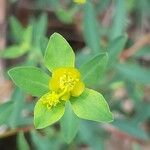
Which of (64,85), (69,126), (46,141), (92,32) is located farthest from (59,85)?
(46,141)

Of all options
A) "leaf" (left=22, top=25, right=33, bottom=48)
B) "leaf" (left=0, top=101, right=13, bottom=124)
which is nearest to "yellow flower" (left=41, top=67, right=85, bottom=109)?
"leaf" (left=0, top=101, right=13, bottom=124)

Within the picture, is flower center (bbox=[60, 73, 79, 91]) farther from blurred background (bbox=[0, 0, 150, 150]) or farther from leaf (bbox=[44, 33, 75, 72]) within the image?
blurred background (bbox=[0, 0, 150, 150])

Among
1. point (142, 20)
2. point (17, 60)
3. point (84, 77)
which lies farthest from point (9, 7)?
point (84, 77)

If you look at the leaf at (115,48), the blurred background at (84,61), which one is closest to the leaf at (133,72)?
the blurred background at (84,61)

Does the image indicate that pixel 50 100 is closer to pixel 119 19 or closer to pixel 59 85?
pixel 59 85

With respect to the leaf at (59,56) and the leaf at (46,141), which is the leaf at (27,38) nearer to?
the leaf at (46,141)

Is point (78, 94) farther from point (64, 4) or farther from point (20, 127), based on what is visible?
point (64, 4)
